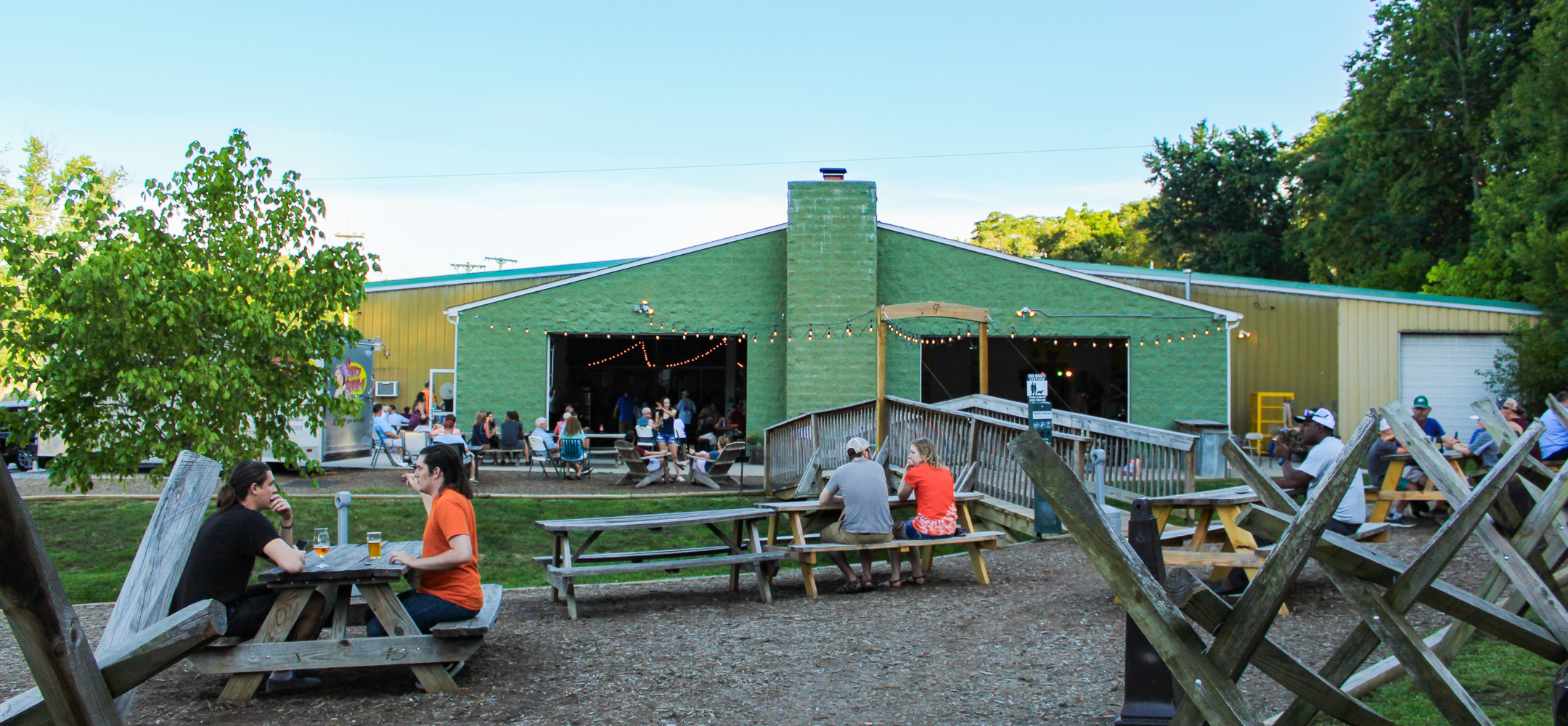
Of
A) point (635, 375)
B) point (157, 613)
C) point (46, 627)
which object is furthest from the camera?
point (635, 375)

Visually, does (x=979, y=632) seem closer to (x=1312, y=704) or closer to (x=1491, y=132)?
(x=1312, y=704)

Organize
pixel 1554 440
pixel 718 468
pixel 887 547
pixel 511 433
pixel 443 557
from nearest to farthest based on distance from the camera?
pixel 443 557 → pixel 887 547 → pixel 1554 440 → pixel 718 468 → pixel 511 433

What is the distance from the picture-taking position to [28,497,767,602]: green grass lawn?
31.6 ft

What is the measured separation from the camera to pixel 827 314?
20.7m

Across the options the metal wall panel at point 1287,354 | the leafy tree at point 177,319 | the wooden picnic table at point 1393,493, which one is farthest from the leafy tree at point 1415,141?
the leafy tree at point 177,319

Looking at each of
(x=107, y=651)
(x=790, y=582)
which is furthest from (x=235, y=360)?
(x=107, y=651)

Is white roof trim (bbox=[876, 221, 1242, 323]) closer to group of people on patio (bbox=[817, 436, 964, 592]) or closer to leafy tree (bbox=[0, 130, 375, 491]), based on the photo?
group of people on patio (bbox=[817, 436, 964, 592])

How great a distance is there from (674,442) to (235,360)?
30.2 ft

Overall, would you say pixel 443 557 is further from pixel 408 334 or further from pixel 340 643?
pixel 408 334

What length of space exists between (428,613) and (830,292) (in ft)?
52.4

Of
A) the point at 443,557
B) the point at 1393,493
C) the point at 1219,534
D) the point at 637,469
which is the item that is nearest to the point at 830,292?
the point at 637,469

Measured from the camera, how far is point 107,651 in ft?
7.21

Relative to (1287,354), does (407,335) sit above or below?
above

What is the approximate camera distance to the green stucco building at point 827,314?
2045cm
